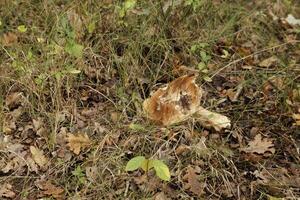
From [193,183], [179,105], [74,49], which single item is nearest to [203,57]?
[179,105]

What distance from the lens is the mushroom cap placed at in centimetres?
288

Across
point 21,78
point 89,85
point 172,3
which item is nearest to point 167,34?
point 172,3

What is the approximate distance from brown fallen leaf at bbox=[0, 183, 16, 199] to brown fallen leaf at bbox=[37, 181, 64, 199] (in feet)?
0.53

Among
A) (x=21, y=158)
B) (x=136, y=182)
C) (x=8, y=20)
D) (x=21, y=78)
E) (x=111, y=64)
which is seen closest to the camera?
(x=136, y=182)

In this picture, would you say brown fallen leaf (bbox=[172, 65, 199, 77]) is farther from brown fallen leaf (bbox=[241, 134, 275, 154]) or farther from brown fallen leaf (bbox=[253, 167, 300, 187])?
brown fallen leaf (bbox=[253, 167, 300, 187])

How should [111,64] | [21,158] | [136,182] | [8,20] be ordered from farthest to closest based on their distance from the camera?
[8,20] < [111,64] < [21,158] < [136,182]

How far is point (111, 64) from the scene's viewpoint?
3316 mm

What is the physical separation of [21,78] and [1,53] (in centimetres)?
41

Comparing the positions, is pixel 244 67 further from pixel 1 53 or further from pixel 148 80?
pixel 1 53

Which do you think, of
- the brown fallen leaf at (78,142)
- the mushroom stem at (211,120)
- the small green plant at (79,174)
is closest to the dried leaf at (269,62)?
the mushroom stem at (211,120)

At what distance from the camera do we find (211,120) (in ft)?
9.62

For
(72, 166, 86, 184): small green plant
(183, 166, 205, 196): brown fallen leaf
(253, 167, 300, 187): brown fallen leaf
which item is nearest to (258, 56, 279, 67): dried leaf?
(253, 167, 300, 187): brown fallen leaf

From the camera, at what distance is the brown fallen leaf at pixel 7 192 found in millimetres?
2615

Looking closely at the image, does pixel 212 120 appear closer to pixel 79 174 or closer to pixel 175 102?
pixel 175 102
